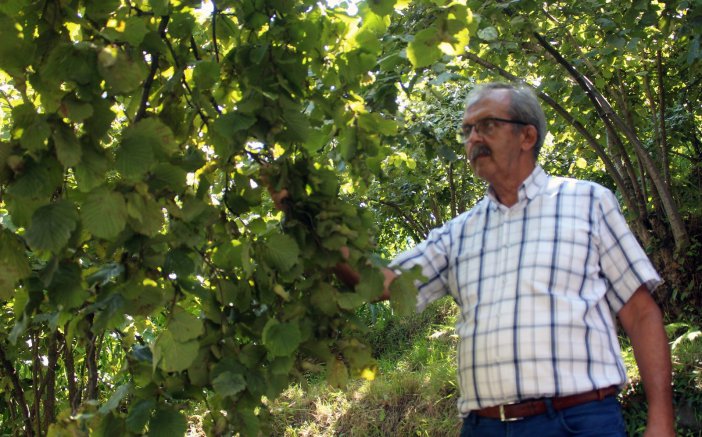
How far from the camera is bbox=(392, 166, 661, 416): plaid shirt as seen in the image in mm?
2076

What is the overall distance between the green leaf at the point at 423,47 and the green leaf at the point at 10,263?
102 cm

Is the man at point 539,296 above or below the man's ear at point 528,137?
below

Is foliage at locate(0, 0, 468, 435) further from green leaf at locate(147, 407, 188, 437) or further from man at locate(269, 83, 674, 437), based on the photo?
man at locate(269, 83, 674, 437)

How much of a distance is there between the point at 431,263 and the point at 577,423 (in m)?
0.72

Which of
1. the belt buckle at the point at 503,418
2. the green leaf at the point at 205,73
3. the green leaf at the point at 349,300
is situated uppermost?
the green leaf at the point at 205,73

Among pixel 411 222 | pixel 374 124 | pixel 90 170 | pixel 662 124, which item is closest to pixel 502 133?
pixel 374 124

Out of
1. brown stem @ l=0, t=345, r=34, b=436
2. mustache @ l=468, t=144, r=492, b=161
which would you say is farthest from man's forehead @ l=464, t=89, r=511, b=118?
brown stem @ l=0, t=345, r=34, b=436

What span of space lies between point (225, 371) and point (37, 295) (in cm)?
44

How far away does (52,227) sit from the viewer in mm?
1395

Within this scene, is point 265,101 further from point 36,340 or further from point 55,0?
point 36,340

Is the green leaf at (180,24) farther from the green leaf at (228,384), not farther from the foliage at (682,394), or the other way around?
the foliage at (682,394)

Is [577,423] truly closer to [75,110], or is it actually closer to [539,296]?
[539,296]

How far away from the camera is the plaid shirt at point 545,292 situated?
6.81 ft

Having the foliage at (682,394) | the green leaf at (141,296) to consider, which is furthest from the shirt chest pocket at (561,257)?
the foliage at (682,394)
